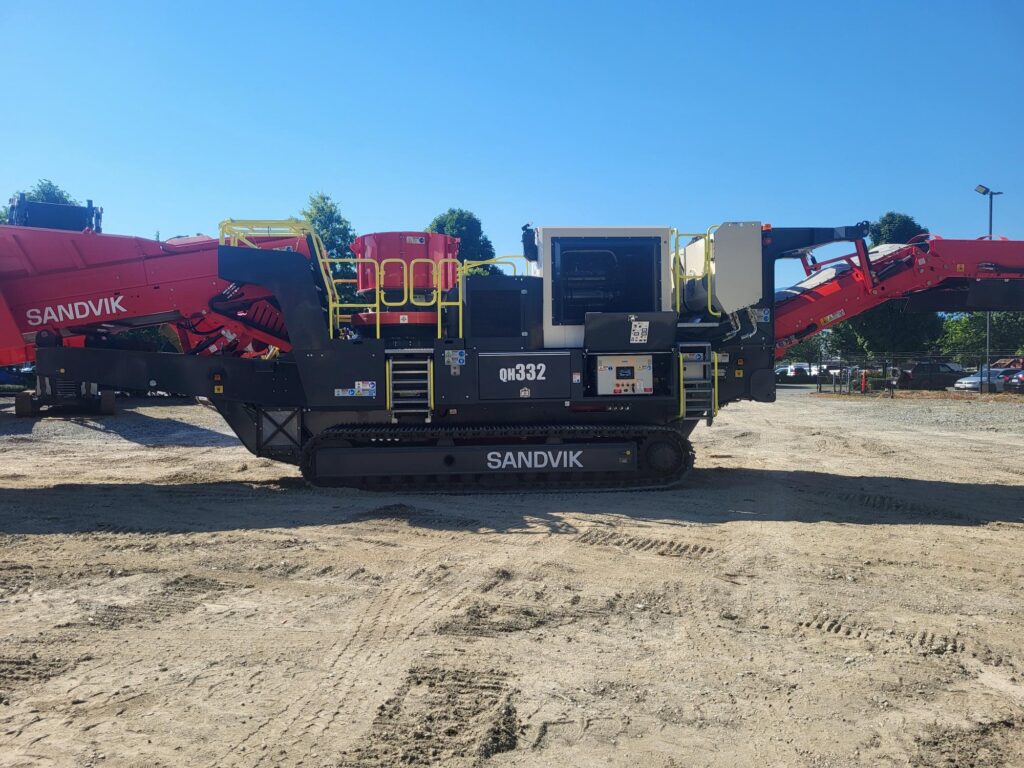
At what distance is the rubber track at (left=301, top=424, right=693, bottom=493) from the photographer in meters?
8.91

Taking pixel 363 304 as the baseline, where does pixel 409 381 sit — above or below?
below

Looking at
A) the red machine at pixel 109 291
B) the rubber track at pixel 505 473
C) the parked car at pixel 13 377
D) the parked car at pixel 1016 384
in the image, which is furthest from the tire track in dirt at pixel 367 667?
the parked car at pixel 1016 384

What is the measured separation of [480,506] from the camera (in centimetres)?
808

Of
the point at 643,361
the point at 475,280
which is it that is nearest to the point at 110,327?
the point at 475,280

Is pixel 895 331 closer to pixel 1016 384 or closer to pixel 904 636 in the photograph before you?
pixel 1016 384

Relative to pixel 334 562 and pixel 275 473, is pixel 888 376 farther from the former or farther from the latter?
pixel 334 562

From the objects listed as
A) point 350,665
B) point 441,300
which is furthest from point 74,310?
point 350,665

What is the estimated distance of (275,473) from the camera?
35.0 feet

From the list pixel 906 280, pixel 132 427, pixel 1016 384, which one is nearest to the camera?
pixel 906 280

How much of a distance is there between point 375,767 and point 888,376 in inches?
1432

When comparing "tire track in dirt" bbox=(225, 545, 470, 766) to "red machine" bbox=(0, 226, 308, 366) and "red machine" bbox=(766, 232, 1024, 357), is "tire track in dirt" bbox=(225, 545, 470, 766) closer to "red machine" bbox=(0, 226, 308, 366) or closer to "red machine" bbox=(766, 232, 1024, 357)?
"red machine" bbox=(0, 226, 308, 366)

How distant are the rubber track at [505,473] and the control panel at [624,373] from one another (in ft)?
1.64

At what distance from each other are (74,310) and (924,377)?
1416 inches

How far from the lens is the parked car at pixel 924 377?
34.1 meters
